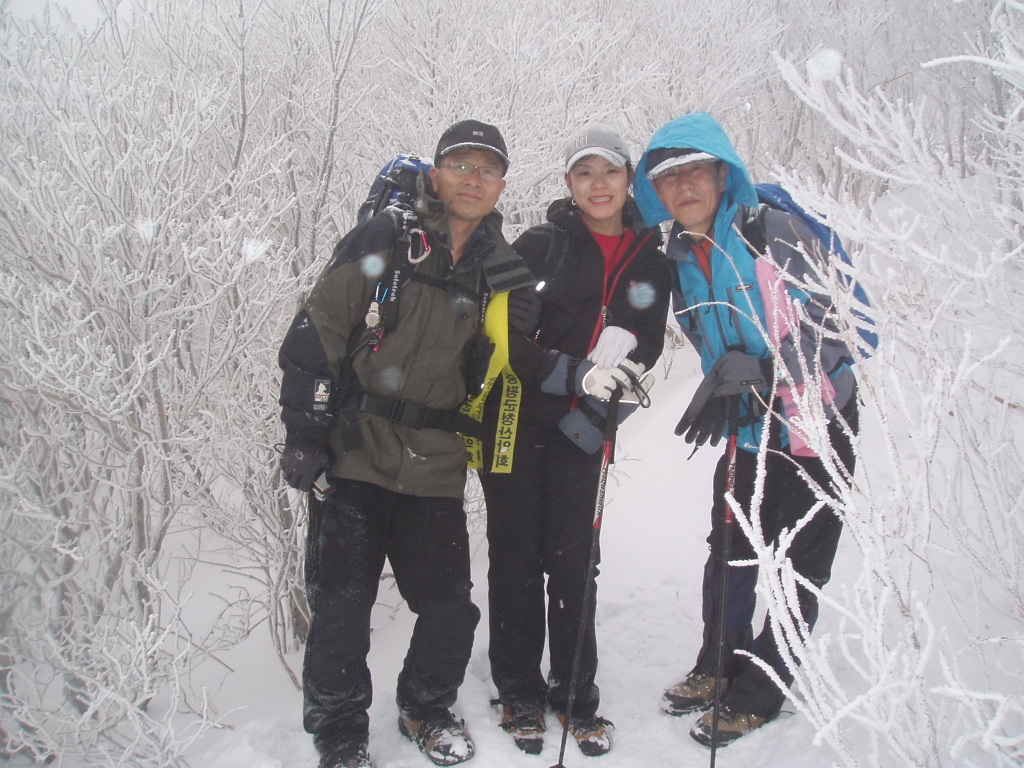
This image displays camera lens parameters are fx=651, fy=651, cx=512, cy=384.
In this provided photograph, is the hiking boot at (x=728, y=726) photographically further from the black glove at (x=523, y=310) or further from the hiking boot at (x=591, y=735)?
the black glove at (x=523, y=310)

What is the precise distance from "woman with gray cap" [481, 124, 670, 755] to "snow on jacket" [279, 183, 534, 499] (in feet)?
0.71

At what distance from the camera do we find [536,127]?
5691mm

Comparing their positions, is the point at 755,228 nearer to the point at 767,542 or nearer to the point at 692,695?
the point at 767,542

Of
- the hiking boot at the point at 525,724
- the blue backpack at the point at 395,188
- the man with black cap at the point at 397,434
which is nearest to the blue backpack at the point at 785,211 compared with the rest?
the man with black cap at the point at 397,434

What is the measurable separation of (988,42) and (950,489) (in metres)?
8.97

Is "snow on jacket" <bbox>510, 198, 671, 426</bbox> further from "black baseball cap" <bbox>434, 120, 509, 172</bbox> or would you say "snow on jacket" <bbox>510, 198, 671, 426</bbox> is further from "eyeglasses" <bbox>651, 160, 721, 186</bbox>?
"black baseball cap" <bbox>434, 120, 509, 172</bbox>

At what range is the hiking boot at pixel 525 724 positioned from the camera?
8.07 feet

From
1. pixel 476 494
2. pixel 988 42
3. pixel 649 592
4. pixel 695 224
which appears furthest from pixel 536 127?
pixel 988 42

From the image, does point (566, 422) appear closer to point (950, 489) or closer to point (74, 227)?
point (950, 489)

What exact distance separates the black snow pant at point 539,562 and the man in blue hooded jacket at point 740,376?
1.67 feet

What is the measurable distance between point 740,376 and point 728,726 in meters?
1.37

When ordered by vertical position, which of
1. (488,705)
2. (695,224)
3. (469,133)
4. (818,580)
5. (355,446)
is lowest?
(488,705)

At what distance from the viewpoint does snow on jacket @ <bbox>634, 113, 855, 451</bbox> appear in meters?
2.27

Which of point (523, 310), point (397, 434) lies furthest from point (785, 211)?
point (397, 434)
